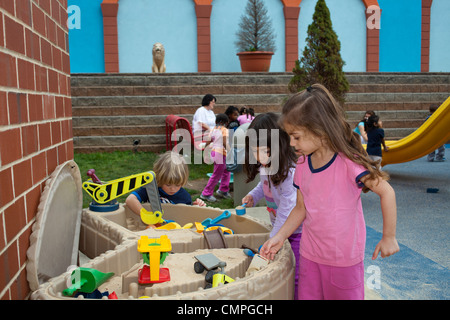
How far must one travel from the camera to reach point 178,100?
1019cm

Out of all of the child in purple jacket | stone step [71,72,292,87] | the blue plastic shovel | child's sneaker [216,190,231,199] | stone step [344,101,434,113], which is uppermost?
stone step [71,72,292,87]

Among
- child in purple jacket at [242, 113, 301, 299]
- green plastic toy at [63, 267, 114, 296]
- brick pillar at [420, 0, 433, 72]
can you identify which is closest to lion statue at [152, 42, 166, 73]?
brick pillar at [420, 0, 433, 72]

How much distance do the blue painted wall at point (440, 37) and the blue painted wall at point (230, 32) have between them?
16.6 feet

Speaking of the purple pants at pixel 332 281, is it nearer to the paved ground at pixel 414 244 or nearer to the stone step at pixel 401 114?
the paved ground at pixel 414 244

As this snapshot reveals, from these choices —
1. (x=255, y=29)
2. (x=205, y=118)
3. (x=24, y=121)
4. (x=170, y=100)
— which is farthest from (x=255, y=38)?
(x=24, y=121)

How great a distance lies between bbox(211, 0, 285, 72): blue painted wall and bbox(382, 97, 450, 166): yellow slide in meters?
6.98

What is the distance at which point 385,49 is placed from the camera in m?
14.3

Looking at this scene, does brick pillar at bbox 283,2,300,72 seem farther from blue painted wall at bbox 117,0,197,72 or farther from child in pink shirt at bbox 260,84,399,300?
child in pink shirt at bbox 260,84,399,300

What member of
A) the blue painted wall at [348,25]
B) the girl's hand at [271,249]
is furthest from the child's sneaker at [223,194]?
the blue painted wall at [348,25]

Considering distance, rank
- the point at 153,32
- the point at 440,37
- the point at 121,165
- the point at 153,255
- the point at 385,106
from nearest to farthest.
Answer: the point at 153,255 → the point at 121,165 → the point at 385,106 → the point at 153,32 → the point at 440,37

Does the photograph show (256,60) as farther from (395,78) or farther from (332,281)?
(332,281)

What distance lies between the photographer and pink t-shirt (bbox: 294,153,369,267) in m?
1.94

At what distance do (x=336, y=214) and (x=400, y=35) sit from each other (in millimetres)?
14085

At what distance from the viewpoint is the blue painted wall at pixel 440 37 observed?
14.4 metres
